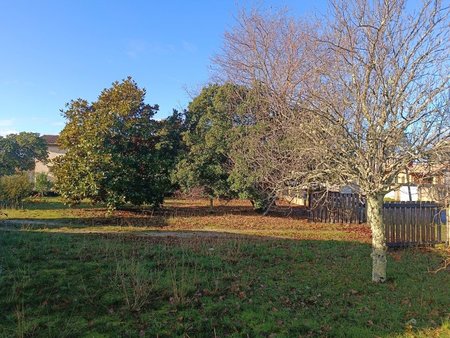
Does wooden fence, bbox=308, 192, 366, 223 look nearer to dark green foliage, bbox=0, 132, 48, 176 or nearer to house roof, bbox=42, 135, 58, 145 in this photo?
dark green foliage, bbox=0, 132, 48, 176

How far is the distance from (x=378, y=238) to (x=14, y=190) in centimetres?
1717

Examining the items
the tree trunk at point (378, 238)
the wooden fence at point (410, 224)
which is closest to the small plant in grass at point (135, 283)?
the tree trunk at point (378, 238)

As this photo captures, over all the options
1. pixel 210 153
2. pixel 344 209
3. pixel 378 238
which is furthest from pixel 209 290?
pixel 210 153

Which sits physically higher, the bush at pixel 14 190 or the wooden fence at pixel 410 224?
the bush at pixel 14 190

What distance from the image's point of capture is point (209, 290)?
5.92m

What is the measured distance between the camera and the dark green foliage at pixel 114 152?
1548 centimetres

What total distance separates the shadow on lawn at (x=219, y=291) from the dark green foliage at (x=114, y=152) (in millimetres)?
6436

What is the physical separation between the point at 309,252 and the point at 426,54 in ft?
17.0

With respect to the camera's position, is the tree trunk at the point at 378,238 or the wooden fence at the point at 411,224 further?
the wooden fence at the point at 411,224

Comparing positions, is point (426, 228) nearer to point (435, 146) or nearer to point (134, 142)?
point (435, 146)

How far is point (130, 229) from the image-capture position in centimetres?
1243

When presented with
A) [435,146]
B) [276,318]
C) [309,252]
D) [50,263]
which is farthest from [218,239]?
[435,146]

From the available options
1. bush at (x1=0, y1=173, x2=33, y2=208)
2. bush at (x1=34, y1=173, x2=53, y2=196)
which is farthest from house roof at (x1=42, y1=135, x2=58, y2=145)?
bush at (x1=0, y1=173, x2=33, y2=208)

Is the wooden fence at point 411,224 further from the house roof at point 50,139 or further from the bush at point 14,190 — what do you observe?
the house roof at point 50,139
